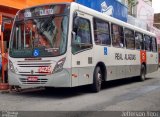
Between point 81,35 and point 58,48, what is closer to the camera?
point 58,48

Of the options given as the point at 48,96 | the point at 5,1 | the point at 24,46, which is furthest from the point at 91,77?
the point at 5,1

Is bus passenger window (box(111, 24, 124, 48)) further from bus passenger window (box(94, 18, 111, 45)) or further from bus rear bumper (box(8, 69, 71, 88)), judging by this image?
bus rear bumper (box(8, 69, 71, 88))

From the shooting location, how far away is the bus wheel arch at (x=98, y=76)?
45.0 ft

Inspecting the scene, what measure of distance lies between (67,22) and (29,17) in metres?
1.48

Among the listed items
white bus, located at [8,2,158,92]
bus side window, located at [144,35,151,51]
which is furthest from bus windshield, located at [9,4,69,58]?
bus side window, located at [144,35,151,51]

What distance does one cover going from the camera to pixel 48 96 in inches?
507

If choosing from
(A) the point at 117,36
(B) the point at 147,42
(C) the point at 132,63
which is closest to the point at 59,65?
(A) the point at 117,36

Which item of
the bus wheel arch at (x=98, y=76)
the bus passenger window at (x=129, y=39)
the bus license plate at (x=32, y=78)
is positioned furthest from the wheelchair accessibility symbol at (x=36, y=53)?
the bus passenger window at (x=129, y=39)

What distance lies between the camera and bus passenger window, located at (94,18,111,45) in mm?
14125

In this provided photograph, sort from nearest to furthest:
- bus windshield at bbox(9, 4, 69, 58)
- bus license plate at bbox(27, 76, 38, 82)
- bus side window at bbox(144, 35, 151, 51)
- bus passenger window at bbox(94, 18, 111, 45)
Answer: bus windshield at bbox(9, 4, 69, 58) < bus license plate at bbox(27, 76, 38, 82) < bus passenger window at bbox(94, 18, 111, 45) < bus side window at bbox(144, 35, 151, 51)

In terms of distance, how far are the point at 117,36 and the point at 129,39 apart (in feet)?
6.14

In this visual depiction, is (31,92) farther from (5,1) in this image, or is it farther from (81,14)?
(5,1)

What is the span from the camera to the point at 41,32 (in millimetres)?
12484

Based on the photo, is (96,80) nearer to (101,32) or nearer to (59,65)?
(101,32)
